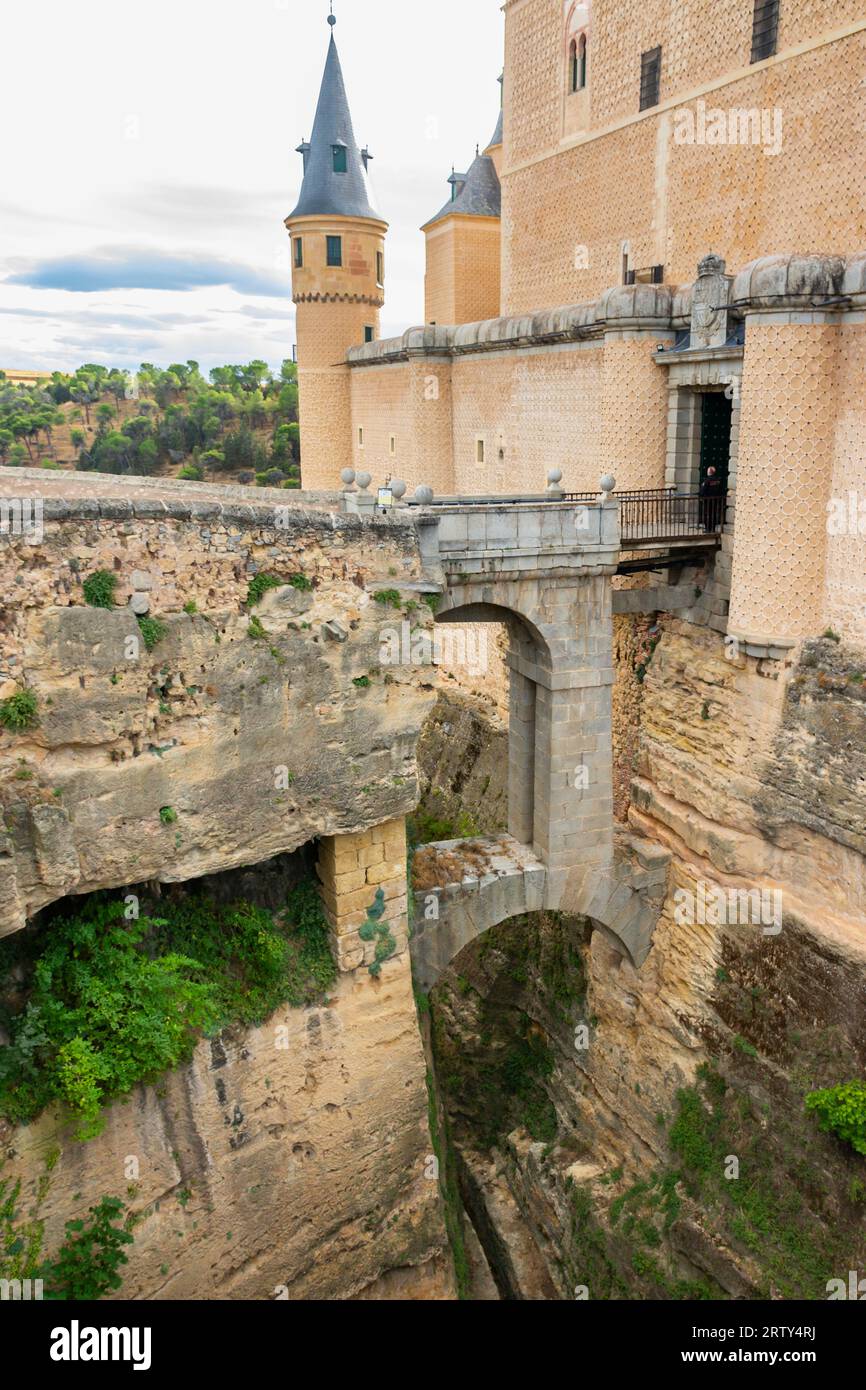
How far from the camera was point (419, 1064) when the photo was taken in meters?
13.5

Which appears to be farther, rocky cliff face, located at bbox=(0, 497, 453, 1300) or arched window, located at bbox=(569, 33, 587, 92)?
arched window, located at bbox=(569, 33, 587, 92)

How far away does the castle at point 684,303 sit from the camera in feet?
41.3

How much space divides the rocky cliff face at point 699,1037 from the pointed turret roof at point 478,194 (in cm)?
1758

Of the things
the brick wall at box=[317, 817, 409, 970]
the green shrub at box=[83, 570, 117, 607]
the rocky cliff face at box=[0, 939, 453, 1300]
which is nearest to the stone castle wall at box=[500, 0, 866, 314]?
the brick wall at box=[317, 817, 409, 970]

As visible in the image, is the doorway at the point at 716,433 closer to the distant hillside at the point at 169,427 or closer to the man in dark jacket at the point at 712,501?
the man in dark jacket at the point at 712,501

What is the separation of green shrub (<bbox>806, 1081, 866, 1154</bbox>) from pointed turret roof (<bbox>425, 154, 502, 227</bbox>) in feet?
81.5

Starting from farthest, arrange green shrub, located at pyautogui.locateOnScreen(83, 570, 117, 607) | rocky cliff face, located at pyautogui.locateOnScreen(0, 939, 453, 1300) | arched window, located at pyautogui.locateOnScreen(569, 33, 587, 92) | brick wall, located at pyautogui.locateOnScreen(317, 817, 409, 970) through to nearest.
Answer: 1. arched window, located at pyautogui.locateOnScreen(569, 33, 587, 92)
2. brick wall, located at pyautogui.locateOnScreen(317, 817, 409, 970)
3. rocky cliff face, located at pyautogui.locateOnScreen(0, 939, 453, 1300)
4. green shrub, located at pyautogui.locateOnScreen(83, 570, 117, 607)

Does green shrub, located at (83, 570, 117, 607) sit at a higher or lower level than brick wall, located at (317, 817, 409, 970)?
higher

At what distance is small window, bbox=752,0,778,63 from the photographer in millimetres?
15102

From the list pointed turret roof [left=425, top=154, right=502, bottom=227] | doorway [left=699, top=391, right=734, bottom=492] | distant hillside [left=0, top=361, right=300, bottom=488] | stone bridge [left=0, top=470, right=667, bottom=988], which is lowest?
stone bridge [left=0, top=470, right=667, bottom=988]

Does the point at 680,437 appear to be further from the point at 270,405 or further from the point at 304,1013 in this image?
the point at 270,405

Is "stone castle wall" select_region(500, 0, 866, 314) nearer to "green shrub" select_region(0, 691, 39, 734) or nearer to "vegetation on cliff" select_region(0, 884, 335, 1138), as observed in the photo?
"green shrub" select_region(0, 691, 39, 734)

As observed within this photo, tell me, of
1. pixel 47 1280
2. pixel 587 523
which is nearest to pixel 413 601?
pixel 587 523

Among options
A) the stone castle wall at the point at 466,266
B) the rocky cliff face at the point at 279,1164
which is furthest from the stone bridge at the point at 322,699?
the stone castle wall at the point at 466,266
